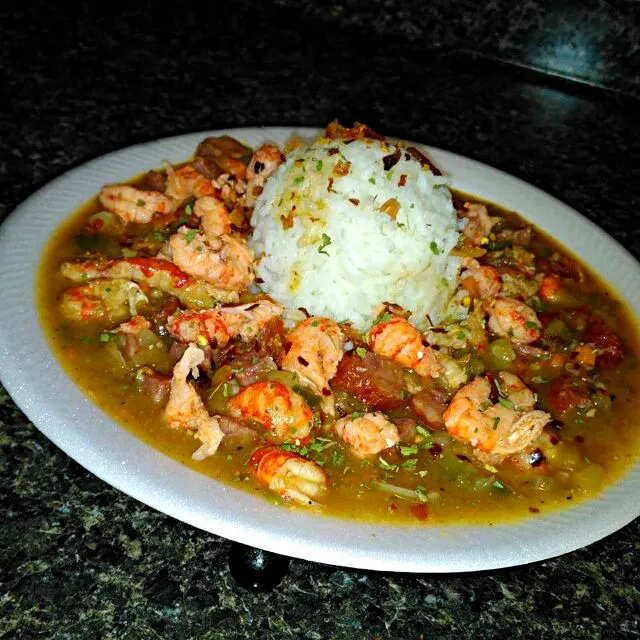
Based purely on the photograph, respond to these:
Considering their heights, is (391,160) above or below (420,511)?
above

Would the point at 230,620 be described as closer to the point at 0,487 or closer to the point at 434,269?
the point at 0,487

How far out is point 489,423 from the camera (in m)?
2.87

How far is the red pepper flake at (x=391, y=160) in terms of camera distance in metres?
3.55

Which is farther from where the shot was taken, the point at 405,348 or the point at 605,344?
the point at 605,344

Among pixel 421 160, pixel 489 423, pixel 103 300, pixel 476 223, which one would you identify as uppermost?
pixel 421 160

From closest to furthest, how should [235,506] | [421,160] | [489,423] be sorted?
[235,506]
[489,423]
[421,160]

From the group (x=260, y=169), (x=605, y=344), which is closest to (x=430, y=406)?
(x=605, y=344)

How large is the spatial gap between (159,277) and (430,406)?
1.27m

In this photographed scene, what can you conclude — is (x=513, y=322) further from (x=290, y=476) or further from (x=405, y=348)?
(x=290, y=476)

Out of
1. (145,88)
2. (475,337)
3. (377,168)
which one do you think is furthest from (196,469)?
(145,88)

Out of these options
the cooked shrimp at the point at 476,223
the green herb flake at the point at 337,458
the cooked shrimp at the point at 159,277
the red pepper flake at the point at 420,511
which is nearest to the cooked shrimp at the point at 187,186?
the cooked shrimp at the point at 159,277

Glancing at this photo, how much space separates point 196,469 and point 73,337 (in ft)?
2.76

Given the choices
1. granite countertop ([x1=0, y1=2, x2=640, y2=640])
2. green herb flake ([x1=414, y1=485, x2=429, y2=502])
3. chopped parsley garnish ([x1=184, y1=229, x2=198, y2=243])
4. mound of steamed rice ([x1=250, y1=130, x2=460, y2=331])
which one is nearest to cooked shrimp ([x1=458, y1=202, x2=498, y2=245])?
mound of steamed rice ([x1=250, y1=130, x2=460, y2=331])

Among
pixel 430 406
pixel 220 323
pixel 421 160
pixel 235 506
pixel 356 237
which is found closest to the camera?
pixel 235 506
